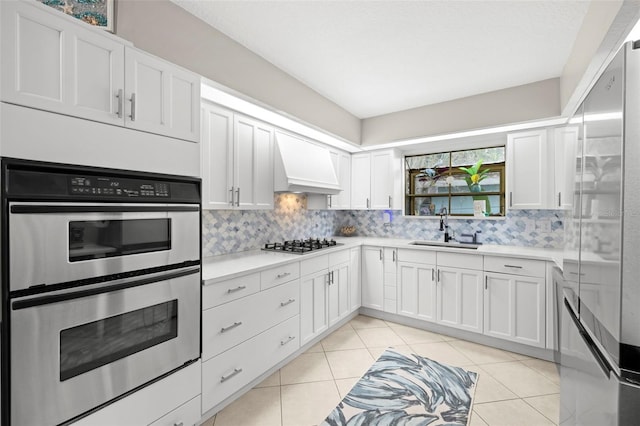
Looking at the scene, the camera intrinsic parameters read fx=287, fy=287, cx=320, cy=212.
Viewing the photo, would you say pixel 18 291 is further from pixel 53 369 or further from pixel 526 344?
pixel 526 344

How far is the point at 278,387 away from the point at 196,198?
169cm

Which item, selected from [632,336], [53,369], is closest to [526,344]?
[632,336]

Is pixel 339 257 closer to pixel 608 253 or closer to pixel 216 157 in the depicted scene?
pixel 216 157

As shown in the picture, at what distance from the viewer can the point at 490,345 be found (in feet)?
10.2

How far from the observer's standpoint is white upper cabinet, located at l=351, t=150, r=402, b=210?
4.11 metres

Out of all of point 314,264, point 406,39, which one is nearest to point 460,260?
point 314,264

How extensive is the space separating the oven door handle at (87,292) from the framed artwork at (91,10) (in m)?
1.42

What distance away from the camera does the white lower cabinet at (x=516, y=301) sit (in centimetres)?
280

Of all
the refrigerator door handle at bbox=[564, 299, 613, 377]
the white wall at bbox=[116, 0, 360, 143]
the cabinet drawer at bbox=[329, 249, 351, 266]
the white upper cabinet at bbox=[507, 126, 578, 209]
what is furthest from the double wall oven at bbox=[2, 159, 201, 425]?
the white upper cabinet at bbox=[507, 126, 578, 209]

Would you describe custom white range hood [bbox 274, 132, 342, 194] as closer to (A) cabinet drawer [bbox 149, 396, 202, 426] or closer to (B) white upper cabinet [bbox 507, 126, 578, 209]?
(A) cabinet drawer [bbox 149, 396, 202, 426]

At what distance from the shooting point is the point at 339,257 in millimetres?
3434

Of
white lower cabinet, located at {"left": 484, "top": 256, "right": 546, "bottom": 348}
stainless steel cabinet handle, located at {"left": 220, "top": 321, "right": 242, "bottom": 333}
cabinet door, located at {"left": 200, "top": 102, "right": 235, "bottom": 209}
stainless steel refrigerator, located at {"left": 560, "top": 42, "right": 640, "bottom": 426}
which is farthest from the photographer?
white lower cabinet, located at {"left": 484, "top": 256, "right": 546, "bottom": 348}

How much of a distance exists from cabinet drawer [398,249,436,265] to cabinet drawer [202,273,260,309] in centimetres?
201

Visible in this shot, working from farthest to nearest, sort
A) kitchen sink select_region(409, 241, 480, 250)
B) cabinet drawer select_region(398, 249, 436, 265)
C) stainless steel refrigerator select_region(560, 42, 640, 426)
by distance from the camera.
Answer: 1. kitchen sink select_region(409, 241, 480, 250)
2. cabinet drawer select_region(398, 249, 436, 265)
3. stainless steel refrigerator select_region(560, 42, 640, 426)
